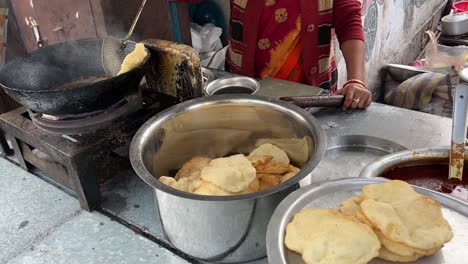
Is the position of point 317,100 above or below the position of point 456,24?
above

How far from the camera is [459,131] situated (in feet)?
4.60

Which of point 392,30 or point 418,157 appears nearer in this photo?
point 418,157

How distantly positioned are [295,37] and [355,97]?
2.22 feet

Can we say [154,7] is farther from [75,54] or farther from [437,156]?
[437,156]

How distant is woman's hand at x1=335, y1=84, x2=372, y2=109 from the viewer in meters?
2.07

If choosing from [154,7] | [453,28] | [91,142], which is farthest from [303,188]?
[453,28]

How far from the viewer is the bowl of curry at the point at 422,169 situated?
143 centimetres

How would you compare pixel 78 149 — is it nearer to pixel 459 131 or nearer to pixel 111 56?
pixel 111 56

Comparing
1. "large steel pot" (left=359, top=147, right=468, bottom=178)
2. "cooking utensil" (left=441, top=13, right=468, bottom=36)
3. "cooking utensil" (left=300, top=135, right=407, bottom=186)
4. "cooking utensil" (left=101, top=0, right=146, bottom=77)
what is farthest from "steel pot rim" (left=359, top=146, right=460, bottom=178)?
"cooking utensil" (left=441, top=13, right=468, bottom=36)

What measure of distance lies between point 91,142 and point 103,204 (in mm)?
251

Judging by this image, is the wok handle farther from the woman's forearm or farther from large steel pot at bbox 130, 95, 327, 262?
the woman's forearm

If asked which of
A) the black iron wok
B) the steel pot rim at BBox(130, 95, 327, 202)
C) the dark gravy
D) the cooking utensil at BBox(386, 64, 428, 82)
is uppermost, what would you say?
the black iron wok

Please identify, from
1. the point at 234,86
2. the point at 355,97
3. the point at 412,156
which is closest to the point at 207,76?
the point at 234,86

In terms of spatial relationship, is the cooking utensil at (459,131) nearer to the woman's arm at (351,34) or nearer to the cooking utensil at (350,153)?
the cooking utensil at (350,153)
